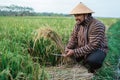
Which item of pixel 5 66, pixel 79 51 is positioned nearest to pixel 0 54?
pixel 5 66

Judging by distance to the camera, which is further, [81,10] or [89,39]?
[89,39]

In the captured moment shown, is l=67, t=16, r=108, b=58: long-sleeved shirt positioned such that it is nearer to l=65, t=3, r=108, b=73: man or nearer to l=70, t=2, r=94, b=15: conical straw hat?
l=65, t=3, r=108, b=73: man

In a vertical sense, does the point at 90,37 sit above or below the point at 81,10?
below

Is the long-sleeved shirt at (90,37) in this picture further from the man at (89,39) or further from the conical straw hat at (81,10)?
the conical straw hat at (81,10)

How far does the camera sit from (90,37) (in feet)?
15.8

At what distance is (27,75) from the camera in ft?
12.2

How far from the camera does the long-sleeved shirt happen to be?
478cm

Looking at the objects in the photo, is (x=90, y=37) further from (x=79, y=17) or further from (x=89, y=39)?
(x=79, y=17)

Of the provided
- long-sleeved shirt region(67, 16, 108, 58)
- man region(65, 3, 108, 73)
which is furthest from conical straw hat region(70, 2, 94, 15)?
long-sleeved shirt region(67, 16, 108, 58)

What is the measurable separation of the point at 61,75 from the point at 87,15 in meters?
0.94

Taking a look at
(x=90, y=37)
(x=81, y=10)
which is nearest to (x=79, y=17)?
(x=81, y=10)

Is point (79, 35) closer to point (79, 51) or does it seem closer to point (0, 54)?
point (79, 51)

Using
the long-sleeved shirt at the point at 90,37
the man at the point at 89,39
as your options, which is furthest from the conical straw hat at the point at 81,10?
the long-sleeved shirt at the point at 90,37

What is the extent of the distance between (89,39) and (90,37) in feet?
0.19
